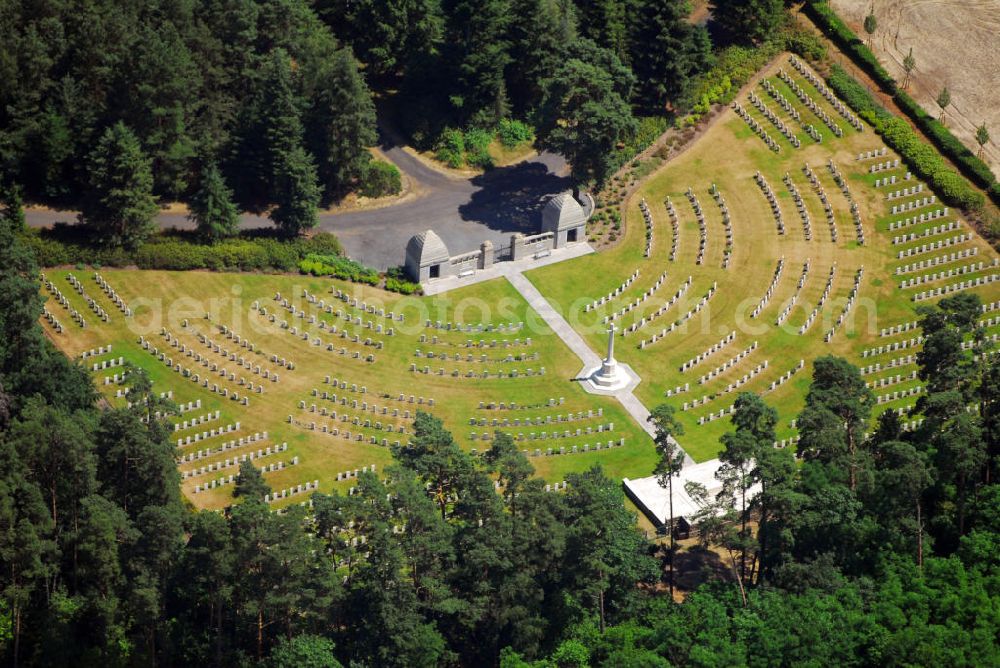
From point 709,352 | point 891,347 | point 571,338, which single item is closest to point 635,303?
point 571,338

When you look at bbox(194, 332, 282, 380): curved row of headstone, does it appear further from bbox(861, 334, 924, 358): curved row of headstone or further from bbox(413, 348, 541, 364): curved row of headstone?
bbox(861, 334, 924, 358): curved row of headstone

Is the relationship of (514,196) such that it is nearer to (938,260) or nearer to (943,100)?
(938,260)

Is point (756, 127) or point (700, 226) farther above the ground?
point (756, 127)

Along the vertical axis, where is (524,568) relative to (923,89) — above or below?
below

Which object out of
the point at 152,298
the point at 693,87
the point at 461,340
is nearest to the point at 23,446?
the point at 152,298

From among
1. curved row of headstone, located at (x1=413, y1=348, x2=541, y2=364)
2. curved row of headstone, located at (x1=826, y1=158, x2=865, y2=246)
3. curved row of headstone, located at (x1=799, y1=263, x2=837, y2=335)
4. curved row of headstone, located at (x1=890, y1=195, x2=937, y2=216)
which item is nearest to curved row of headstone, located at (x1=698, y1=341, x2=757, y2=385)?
curved row of headstone, located at (x1=799, y1=263, x2=837, y2=335)

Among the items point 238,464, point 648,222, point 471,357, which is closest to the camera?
point 238,464

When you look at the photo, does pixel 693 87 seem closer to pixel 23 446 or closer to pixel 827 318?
pixel 827 318
